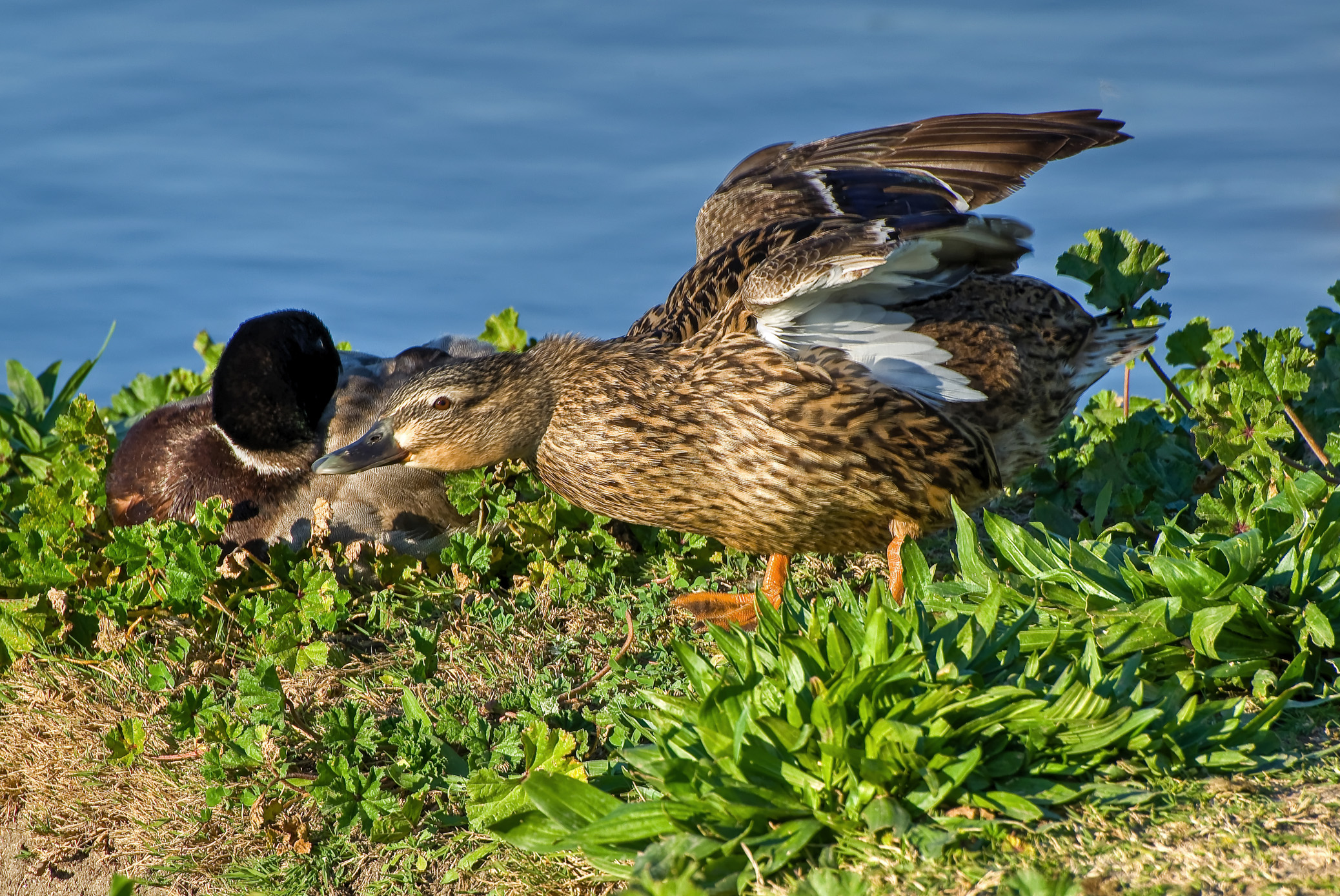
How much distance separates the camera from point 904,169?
513 centimetres

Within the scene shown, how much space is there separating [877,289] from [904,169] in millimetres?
1592

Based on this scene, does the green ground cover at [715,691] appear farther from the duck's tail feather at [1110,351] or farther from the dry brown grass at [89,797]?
the duck's tail feather at [1110,351]

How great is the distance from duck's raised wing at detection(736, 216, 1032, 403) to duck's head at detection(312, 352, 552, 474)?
814 mm

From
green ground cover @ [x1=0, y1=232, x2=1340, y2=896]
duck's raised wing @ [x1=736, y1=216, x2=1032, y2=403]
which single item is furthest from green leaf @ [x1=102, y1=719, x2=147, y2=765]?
duck's raised wing @ [x1=736, y1=216, x2=1032, y2=403]

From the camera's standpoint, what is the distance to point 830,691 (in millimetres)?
2480

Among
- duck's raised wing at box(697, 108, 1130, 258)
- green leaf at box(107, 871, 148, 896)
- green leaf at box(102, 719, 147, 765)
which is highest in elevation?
duck's raised wing at box(697, 108, 1130, 258)

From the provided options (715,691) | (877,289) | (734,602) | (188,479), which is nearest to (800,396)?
(877,289)

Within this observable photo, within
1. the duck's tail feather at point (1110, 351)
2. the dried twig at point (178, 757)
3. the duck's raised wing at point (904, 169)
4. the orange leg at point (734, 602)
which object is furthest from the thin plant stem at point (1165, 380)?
the dried twig at point (178, 757)

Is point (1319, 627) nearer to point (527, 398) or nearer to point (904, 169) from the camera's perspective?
point (527, 398)

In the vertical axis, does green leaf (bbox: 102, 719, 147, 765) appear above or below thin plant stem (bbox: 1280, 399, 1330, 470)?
below

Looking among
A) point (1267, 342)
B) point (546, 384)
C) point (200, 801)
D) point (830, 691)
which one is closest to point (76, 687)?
point (200, 801)

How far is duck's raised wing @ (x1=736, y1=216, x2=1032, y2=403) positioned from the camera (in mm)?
3535

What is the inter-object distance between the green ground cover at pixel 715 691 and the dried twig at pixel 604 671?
0.7 inches

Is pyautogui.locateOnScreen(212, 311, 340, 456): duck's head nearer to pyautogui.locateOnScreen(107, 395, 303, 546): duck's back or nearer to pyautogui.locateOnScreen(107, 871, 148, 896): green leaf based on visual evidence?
pyautogui.locateOnScreen(107, 395, 303, 546): duck's back
